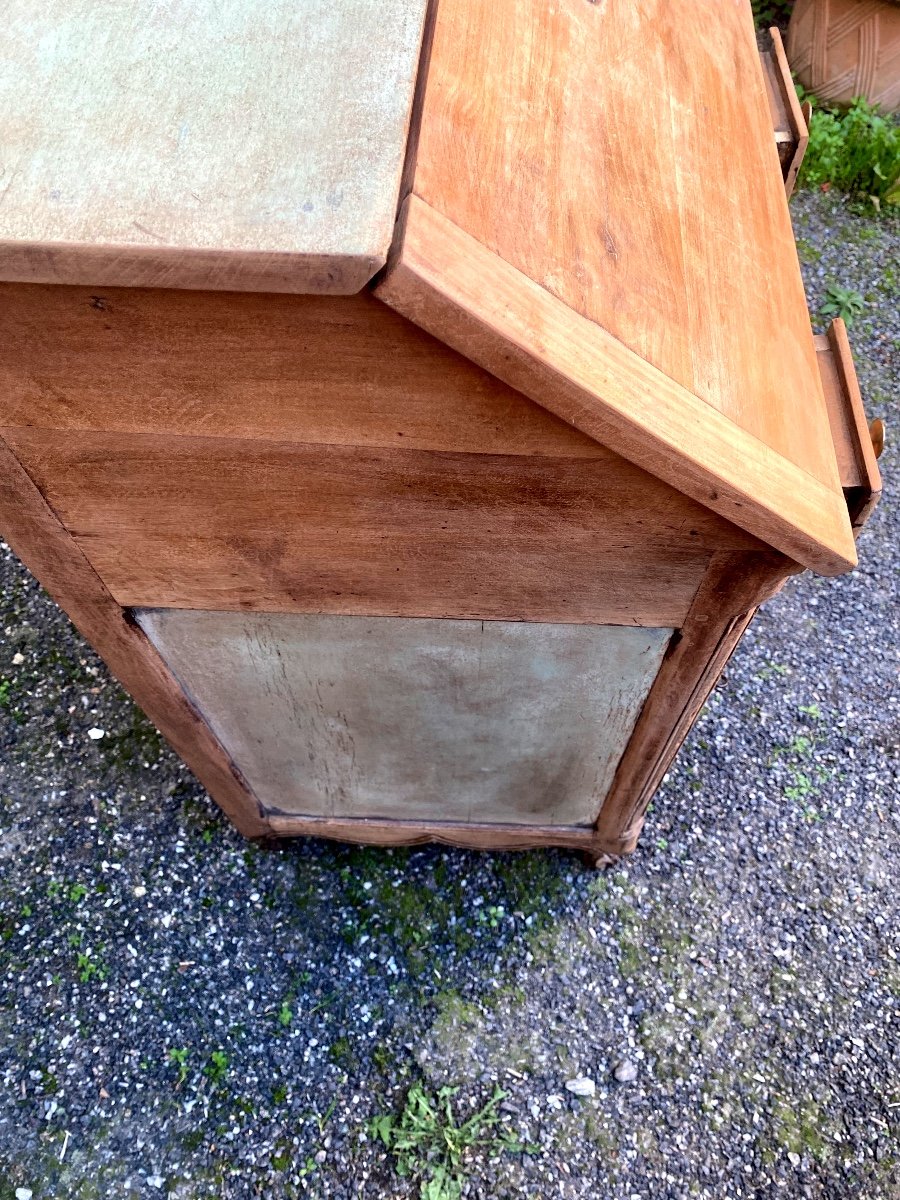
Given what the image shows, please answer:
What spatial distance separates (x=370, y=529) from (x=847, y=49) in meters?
4.21

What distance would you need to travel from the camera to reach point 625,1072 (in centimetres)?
195

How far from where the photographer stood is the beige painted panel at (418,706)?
132 centimetres

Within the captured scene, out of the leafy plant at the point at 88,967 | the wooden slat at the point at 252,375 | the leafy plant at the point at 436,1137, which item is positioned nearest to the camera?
the wooden slat at the point at 252,375

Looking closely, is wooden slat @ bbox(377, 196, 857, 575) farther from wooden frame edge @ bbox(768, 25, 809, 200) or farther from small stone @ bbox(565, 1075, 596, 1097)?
small stone @ bbox(565, 1075, 596, 1097)

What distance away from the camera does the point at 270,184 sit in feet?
2.49

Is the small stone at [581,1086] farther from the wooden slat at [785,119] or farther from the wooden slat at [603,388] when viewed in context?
the wooden slat at [785,119]

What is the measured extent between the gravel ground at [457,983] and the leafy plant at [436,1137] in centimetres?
1

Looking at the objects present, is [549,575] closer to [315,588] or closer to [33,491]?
[315,588]

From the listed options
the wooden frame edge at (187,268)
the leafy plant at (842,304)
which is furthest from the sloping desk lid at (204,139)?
the leafy plant at (842,304)

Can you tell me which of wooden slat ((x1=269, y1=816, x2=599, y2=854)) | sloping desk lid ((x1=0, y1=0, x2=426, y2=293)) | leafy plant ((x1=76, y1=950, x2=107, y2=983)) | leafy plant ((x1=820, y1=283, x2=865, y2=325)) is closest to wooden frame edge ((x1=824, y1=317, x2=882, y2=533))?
sloping desk lid ((x1=0, y1=0, x2=426, y2=293))

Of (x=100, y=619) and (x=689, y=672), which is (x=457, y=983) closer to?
(x=689, y=672)

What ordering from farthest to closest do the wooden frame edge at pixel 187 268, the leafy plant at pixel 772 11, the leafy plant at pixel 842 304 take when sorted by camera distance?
the leafy plant at pixel 772 11
the leafy plant at pixel 842 304
the wooden frame edge at pixel 187 268

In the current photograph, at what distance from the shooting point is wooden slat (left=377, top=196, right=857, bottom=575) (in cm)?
76

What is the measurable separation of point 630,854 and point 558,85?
1804 mm
